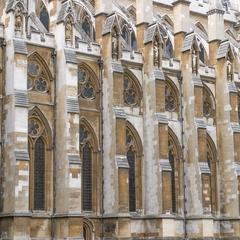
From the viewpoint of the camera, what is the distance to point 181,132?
4441 cm

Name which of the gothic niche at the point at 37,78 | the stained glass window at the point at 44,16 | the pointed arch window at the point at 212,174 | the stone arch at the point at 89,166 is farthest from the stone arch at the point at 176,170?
the stained glass window at the point at 44,16

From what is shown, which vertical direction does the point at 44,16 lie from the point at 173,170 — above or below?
above

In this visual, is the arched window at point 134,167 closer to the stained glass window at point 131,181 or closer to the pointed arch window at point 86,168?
the stained glass window at point 131,181

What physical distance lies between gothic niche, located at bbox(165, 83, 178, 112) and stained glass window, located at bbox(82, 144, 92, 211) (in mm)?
7653

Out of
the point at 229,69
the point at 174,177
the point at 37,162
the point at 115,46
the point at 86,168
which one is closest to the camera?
the point at 37,162

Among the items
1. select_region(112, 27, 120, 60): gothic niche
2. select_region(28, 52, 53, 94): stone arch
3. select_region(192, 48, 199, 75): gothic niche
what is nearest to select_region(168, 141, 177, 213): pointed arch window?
select_region(192, 48, 199, 75): gothic niche

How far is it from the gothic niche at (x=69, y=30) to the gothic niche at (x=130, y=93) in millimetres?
5419

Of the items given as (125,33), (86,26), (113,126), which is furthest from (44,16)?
(113,126)

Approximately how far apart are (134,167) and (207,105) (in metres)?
8.64

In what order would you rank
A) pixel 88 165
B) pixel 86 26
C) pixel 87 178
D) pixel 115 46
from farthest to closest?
pixel 86 26 < pixel 115 46 < pixel 88 165 < pixel 87 178

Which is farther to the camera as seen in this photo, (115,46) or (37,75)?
(115,46)

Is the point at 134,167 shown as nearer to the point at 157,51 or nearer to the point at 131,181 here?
the point at 131,181

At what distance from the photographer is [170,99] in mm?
44906

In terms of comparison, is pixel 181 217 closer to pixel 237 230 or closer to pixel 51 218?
pixel 237 230
